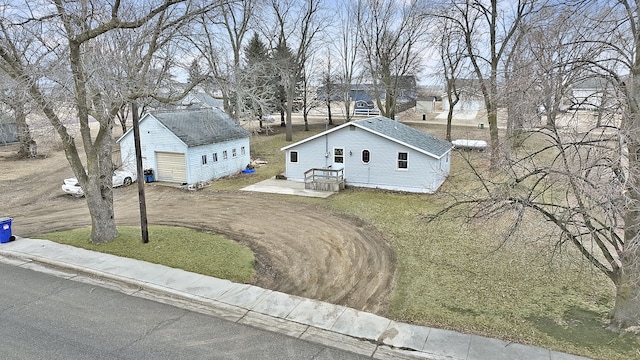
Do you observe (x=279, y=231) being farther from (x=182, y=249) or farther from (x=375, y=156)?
(x=375, y=156)

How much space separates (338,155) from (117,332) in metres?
16.6

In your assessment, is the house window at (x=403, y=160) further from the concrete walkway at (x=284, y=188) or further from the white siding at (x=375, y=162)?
the concrete walkway at (x=284, y=188)

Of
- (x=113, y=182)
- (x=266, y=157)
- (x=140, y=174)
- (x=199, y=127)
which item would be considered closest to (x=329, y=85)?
(x=266, y=157)

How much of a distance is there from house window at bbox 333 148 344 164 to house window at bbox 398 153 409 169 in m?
3.26

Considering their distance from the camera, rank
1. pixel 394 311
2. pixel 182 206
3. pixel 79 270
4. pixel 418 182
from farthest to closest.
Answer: pixel 418 182 → pixel 182 206 → pixel 79 270 → pixel 394 311

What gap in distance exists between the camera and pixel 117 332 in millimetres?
8172

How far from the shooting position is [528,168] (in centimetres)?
858

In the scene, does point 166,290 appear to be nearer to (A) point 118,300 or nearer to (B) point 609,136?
(A) point 118,300

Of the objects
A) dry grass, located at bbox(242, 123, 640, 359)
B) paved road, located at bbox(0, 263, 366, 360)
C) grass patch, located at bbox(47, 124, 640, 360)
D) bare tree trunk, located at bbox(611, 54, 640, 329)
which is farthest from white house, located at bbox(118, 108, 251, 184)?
bare tree trunk, located at bbox(611, 54, 640, 329)

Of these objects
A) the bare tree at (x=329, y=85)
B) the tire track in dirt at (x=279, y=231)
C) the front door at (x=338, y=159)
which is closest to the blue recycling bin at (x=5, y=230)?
the tire track in dirt at (x=279, y=231)

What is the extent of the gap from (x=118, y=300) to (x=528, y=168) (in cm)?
947

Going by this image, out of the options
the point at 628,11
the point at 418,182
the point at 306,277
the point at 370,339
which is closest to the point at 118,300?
the point at 306,277

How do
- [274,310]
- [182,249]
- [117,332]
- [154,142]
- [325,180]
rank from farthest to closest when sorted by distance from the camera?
[154,142]
[325,180]
[182,249]
[274,310]
[117,332]

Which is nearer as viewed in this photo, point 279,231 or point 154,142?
point 279,231
